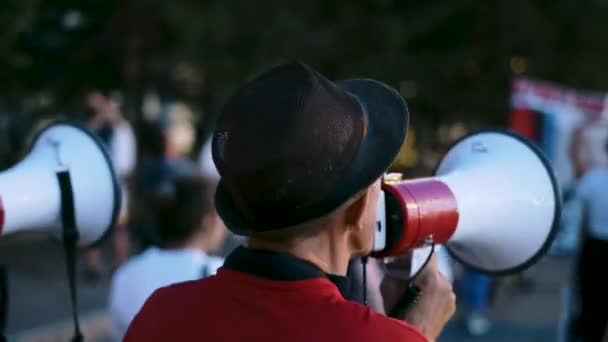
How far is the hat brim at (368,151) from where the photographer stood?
124 centimetres

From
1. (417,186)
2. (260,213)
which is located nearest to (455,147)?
(417,186)

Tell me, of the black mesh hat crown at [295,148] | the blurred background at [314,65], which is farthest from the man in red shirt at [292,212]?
the blurred background at [314,65]

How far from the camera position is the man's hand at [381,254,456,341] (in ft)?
4.92

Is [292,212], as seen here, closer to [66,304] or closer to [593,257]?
[593,257]

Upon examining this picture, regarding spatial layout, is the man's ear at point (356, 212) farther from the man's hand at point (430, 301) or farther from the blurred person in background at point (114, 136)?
the blurred person in background at point (114, 136)

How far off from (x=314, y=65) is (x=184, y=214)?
7.41m

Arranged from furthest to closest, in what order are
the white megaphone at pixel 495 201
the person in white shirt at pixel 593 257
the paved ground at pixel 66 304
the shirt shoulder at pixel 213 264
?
the paved ground at pixel 66 304 < the person in white shirt at pixel 593 257 < the shirt shoulder at pixel 213 264 < the white megaphone at pixel 495 201

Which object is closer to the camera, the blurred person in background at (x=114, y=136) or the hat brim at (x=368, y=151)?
the hat brim at (x=368, y=151)

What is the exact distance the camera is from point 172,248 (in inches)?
102

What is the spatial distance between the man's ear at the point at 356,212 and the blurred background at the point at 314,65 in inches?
144

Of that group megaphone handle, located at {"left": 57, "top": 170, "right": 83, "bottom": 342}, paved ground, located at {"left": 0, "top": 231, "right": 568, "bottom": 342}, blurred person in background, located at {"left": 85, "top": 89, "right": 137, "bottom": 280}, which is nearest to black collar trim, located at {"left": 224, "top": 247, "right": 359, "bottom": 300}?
megaphone handle, located at {"left": 57, "top": 170, "right": 83, "bottom": 342}

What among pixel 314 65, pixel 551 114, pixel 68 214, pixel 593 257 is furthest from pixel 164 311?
pixel 314 65

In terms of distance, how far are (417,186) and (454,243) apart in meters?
0.29

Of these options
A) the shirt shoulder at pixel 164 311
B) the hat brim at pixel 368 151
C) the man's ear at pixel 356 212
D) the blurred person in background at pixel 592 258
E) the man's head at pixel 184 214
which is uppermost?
the hat brim at pixel 368 151
